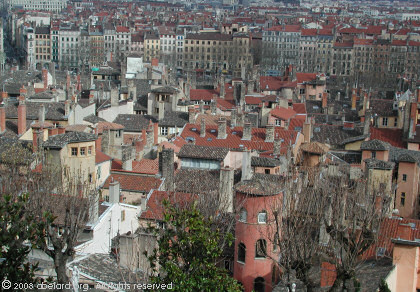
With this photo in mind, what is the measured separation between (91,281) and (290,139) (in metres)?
34.4

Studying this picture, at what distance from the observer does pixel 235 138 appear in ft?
202

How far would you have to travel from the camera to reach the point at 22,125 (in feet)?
198

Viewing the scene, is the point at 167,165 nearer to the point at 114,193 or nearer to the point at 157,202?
the point at 157,202

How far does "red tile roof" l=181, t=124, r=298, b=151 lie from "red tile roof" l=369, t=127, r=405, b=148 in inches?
409

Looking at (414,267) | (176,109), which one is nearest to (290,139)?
(176,109)

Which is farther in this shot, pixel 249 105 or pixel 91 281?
pixel 249 105

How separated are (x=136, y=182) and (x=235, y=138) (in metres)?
16.2

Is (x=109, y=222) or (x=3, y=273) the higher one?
(x=3, y=273)

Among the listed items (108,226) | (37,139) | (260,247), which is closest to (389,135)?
(37,139)

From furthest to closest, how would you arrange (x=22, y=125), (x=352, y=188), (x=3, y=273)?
(x=22, y=125) → (x=352, y=188) → (x=3, y=273)

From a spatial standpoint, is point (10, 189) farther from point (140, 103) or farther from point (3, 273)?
point (140, 103)

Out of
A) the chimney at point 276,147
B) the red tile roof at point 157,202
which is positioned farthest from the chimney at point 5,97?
the red tile roof at point 157,202

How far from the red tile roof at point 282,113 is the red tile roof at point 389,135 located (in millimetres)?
8770

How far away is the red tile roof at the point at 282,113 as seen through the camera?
73.4m
